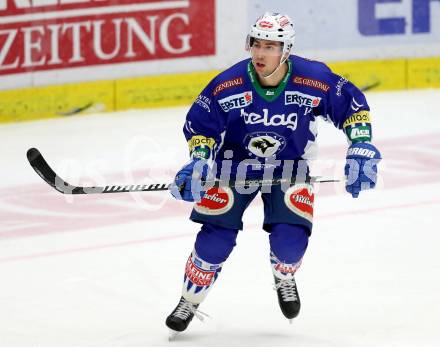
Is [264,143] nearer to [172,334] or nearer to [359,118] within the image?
[359,118]

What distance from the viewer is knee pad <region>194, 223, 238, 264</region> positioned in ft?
18.1

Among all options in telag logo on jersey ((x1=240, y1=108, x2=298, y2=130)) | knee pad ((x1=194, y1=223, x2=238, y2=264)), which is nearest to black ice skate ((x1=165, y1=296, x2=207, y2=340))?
knee pad ((x1=194, y1=223, x2=238, y2=264))

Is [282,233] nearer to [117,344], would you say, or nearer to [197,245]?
[197,245]

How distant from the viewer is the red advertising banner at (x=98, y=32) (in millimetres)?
9883

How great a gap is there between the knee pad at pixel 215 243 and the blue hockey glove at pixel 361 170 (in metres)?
0.54

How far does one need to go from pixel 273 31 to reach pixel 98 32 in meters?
4.98

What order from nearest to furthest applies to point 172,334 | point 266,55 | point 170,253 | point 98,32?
point 266,55, point 172,334, point 170,253, point 98,32

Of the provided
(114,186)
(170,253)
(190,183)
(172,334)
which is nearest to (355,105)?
(190,183)

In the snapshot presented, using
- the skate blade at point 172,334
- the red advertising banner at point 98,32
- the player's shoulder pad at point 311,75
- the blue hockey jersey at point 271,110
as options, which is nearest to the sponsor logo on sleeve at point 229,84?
the blue hockey jersey at point 271,110

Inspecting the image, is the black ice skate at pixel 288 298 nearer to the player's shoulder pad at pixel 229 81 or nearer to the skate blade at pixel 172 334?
the skate blade at pixel 172 334

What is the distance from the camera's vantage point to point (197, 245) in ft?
18.4

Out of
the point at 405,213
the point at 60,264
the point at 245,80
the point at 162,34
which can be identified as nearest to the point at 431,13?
the point at 162,34

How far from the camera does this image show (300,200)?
220 inches

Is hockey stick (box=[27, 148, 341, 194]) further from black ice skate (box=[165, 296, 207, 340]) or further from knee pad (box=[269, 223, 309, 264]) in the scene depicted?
black ice skate (box=[165, 296, 207, 340])
